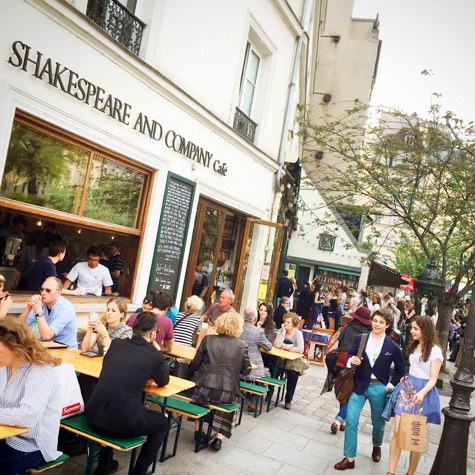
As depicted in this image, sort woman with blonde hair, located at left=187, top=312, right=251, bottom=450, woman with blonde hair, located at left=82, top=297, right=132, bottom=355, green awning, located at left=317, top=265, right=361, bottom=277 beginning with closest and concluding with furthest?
1. woman with blonde hair, located at left=82, top=297, right=132, bottom=355
2. woman with blonde hair, located at left=187, top=312, right=251, bottom=450
3. green awning, located at left=317, top=265, right=361, bottom=277

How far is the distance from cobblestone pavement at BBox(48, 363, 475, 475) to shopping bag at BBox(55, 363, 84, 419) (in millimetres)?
667

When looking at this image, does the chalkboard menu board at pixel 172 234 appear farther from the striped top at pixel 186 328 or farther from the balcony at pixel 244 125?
the balcony at pixel 244 125

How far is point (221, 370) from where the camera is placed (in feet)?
18.5

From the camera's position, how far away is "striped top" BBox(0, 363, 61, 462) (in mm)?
3203

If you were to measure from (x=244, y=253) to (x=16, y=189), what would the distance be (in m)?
7.01

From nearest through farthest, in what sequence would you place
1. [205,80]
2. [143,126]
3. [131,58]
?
[131,58]
[143,126]
[205,80]

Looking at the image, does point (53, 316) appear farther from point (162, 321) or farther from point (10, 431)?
point (10, 431)

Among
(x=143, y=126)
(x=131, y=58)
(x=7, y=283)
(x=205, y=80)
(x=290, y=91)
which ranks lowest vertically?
(x=7, y=283)

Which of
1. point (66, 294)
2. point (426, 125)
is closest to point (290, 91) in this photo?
point (426, 125)

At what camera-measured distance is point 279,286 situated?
1584 cm

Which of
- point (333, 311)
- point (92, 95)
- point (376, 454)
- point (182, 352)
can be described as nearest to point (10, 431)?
point (182, 352)

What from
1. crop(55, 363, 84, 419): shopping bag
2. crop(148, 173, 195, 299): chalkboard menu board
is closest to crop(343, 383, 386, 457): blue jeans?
crop(55, 363, 84, 419): shopping bag

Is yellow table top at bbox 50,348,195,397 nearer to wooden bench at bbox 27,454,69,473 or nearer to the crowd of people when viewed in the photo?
the crowd of people

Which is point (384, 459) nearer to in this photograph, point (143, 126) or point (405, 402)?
point (405, 402)
